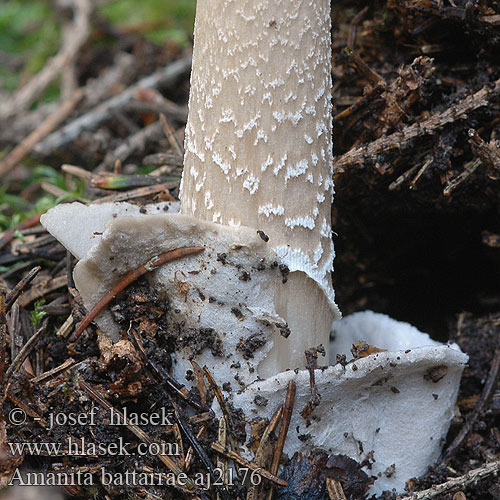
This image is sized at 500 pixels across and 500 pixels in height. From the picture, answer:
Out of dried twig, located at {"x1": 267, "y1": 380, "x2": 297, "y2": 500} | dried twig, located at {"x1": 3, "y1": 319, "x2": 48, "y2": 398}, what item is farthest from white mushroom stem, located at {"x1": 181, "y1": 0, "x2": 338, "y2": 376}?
dried twig, located at {"x1": 3, "y1": 319, "x2": 48, "y2": 398}

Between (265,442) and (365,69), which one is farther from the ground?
(365,69)

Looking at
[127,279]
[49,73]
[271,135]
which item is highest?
[49,73]

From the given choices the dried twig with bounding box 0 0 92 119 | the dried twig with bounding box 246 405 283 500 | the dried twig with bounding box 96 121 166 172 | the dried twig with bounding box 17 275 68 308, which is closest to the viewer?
the dried twig with bounding box 246 405 283 500

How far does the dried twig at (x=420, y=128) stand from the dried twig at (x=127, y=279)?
2.91ft

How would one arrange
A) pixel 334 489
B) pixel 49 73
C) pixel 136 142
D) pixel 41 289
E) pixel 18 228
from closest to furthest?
1. pixel 334 489
2. pixel 41 289
3. pixel 18 228
4. pixel 136 142
5. pixel 49 73

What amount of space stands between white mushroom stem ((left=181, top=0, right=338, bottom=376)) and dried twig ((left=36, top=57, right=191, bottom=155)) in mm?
2259

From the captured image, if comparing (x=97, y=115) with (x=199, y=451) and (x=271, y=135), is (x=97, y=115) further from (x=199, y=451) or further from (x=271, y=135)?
(x=199, y=451)

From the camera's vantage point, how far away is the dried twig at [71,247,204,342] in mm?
2041

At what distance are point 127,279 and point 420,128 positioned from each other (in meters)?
1.33

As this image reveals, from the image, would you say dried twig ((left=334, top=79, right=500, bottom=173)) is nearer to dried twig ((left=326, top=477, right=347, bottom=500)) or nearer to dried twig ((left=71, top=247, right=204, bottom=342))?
dried twig ((left=71, top=247, right=204, bottom=342))

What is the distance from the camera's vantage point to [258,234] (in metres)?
1.98

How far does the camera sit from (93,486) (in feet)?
6.28

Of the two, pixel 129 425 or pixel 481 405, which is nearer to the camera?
pixel 129 425

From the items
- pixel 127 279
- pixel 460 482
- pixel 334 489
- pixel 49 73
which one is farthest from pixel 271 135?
pixel 49 73
